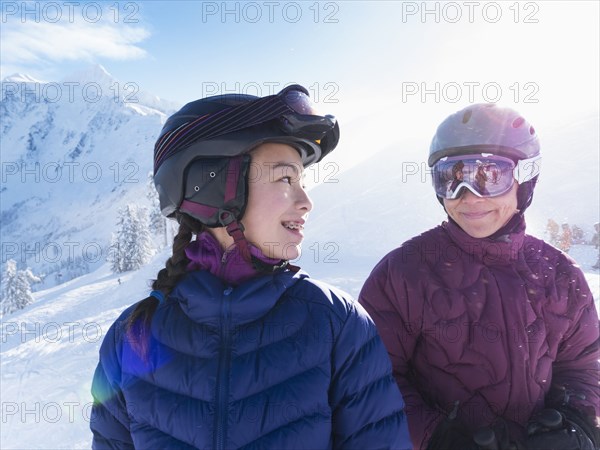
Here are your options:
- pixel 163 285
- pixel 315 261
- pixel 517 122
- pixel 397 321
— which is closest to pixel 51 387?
pixel 163 285

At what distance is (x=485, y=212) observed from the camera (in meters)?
3.19

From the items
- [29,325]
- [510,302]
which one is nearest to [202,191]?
[510,302]

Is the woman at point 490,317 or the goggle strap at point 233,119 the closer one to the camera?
the goggle strap at point 233,119

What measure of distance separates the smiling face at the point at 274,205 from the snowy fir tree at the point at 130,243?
46318mm

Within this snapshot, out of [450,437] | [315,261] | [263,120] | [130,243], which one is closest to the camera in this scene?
[263,120]

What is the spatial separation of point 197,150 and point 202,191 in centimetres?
25

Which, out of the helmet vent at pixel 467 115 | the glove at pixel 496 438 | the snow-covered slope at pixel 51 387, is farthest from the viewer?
the snow-covered slope at pixel 51 387

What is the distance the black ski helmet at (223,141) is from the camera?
237 cm

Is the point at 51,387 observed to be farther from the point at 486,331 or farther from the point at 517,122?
the point at 517,122

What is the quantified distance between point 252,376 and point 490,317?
180 cm

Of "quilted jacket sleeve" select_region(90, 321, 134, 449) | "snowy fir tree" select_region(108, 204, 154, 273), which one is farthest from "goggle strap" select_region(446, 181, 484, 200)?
"snowy fir tree" select_region(108, 204, 154, 273)

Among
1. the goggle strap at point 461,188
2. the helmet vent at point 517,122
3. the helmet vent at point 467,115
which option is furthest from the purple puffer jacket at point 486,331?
the helmet vent at point 467,115

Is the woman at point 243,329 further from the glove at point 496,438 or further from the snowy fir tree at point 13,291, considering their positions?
the snowy fir tree at point 13,291

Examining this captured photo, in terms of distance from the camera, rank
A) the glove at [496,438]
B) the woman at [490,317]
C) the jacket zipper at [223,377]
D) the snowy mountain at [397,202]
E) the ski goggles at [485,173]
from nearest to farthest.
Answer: the jacket zipper at [223,377] < the glove at [496,438] < the woman at [490,317] < the ski goggles at [485,173] < the snowy mountain at [397,202]
